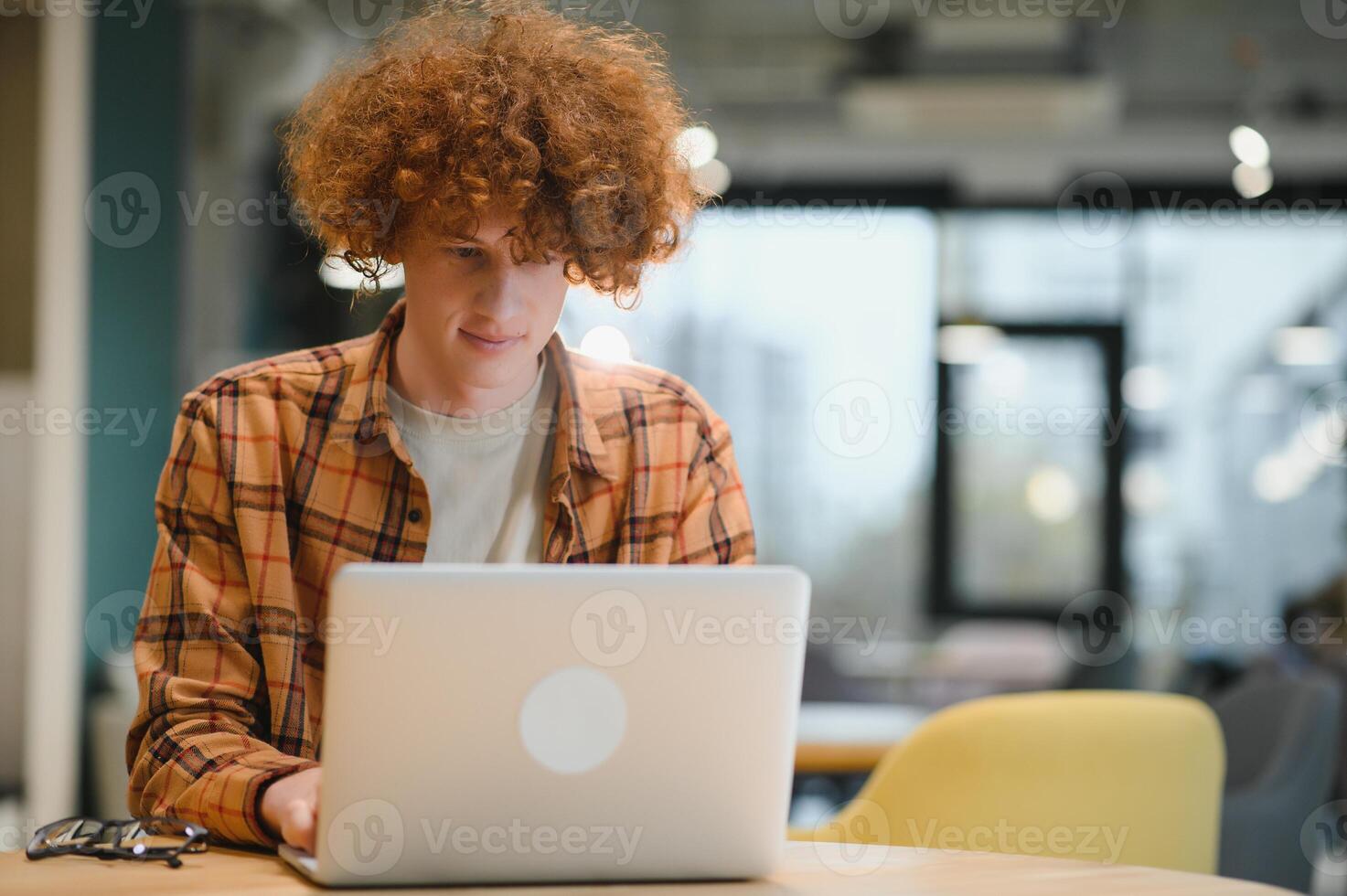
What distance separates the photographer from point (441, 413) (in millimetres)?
1762

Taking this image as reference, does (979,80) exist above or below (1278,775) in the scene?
above

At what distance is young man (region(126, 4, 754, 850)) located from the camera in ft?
5.16

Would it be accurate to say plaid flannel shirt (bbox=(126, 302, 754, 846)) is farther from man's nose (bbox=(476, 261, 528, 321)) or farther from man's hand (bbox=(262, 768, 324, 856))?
man's nose (bbox=(476, 261, 528, 321))

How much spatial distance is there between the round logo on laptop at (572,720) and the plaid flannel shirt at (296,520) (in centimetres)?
38

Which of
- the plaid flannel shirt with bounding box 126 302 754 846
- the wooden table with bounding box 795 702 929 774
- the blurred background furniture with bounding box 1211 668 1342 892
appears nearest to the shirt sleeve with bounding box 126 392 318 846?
the plaid flannel shirt with bounding box 126 302 754 846

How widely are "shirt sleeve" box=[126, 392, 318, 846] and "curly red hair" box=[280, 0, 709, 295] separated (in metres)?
0.34

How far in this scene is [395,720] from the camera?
1.08 m

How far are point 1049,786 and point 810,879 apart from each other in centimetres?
117

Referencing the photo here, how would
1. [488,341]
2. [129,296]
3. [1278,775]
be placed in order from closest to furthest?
[488,341] → [1278,775] → [129,296]

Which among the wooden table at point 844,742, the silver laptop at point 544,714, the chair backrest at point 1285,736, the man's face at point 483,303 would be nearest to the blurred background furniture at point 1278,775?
the chair backrest at point 1285,736

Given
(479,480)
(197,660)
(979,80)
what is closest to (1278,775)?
(479,480)

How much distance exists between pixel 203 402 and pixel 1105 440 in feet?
19.7

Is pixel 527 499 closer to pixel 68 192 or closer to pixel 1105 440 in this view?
pixel 68 192

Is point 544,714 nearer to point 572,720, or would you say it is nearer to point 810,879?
point 572,720
